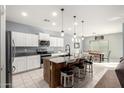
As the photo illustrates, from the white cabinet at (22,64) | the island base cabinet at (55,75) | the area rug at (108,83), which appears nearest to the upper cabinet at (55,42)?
the white cabinet at (22,64)

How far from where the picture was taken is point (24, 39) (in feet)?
18.0

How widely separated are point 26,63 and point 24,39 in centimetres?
126

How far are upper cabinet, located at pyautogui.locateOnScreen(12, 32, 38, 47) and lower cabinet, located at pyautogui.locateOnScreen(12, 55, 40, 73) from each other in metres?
0.76

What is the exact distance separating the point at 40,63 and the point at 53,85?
293 centimetres

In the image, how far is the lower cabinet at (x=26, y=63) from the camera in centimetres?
476

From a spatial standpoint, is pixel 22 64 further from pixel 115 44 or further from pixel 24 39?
pixel 115 44

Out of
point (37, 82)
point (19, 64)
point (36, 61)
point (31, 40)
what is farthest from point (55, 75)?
point (31, 40)

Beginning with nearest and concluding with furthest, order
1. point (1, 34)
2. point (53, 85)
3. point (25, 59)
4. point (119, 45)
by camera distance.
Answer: point (1, 34) → point (53, 85) → point (25, 59) → point (119, 45)

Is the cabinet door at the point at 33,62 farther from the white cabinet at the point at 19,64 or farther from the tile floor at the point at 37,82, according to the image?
the tile floor at the point at 37,82

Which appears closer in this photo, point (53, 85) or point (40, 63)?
point (53, 85)
